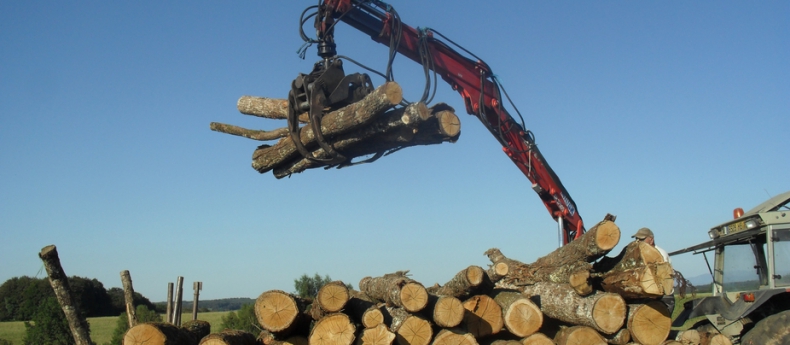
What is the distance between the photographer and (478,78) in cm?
877

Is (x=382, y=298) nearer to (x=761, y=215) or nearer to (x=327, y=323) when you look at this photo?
(x=327, y=323)

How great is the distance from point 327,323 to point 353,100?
2.14m

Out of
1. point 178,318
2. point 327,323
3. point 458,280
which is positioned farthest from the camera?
point 178,318

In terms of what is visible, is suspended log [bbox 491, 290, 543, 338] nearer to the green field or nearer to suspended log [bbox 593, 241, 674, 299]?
suspended log [bbox 593, 241, 674, 299]

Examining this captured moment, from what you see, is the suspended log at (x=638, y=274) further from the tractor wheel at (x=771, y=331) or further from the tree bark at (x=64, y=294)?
the tree bark at (x=64, y=294)

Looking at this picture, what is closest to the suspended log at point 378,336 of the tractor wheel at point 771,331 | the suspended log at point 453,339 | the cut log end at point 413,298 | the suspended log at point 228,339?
the cut log end at point 413,298

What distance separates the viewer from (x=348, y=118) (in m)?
6.20

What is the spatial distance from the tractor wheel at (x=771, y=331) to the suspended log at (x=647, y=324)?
1.19 meters

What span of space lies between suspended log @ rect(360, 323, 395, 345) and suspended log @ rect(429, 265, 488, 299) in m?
0.93

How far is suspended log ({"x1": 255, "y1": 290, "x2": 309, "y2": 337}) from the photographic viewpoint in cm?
586

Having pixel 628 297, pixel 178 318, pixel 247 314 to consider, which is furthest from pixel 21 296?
pixel 628 297

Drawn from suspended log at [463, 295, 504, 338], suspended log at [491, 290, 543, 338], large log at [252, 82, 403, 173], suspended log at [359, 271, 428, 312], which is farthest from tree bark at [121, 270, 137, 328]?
suspended log at [491, 290, 543, 338]

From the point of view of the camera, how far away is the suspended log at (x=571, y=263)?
6.13m

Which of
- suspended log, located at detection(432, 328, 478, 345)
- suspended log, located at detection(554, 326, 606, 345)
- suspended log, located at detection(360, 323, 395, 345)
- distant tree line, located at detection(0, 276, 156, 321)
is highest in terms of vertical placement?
distant tree line, located at detection(0, 276, 156, 321)
